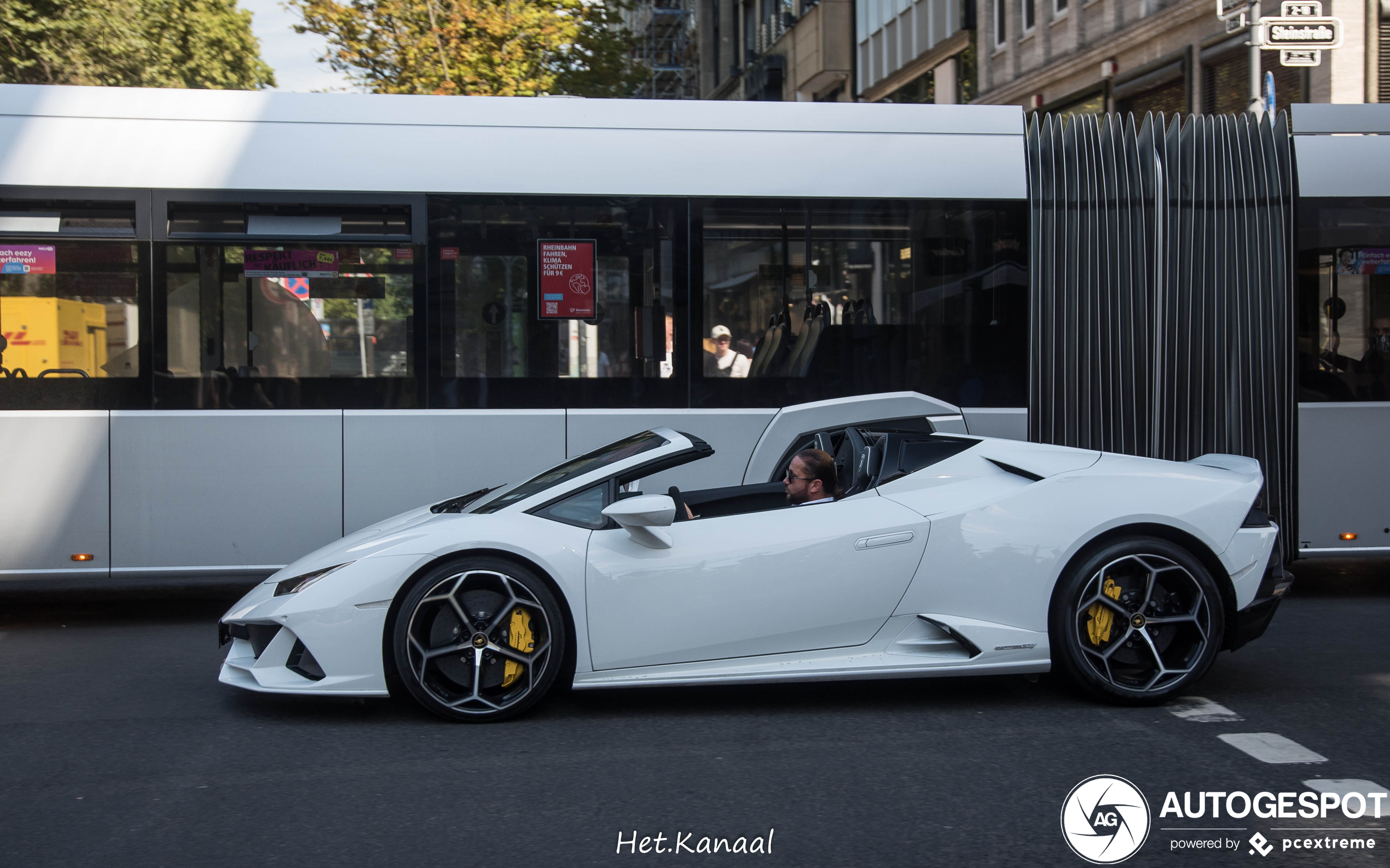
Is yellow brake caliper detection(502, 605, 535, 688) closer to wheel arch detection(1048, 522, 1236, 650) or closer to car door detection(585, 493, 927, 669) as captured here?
car door detection(585, 493, 927, 669)

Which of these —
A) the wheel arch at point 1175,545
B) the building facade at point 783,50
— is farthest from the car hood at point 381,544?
the building facade at point 783,50

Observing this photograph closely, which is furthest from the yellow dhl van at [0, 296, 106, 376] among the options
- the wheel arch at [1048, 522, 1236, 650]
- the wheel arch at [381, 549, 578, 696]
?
the wheel arch at [1048, 522, 1236, 650]

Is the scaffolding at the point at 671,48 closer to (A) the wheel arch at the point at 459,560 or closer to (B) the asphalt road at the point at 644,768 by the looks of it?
(B) the asphalt road at the point at 644,768

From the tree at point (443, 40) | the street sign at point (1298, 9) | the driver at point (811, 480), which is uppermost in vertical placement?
the tree at point (443, 40)

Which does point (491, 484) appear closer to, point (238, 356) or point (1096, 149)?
point (238, 356)

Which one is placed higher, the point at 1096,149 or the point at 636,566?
the point at 1096,149

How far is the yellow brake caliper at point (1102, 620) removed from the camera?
4805 mm

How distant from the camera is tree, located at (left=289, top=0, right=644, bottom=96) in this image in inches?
827

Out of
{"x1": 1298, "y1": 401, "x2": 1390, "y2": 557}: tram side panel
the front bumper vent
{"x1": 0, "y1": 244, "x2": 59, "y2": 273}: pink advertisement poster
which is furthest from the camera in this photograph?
{"x1": 1298, "y1": 401, "x2": 1390, "y2": 557}: tram side panel

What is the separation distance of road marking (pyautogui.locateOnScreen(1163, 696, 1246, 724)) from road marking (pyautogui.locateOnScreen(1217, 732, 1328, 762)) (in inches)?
7.1

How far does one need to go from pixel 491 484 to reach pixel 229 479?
1511mm

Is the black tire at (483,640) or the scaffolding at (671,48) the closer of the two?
the black tire at (483,640)

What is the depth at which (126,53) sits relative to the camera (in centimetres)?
2395

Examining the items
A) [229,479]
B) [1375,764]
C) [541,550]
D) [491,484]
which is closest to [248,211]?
[229,479]
